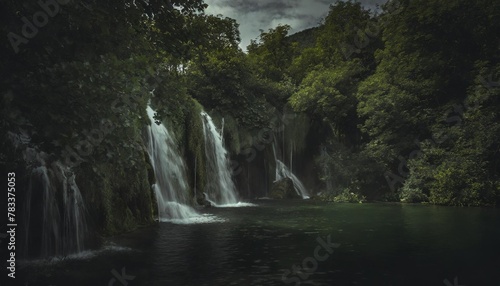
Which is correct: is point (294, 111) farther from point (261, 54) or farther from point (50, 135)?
point (50, 135)

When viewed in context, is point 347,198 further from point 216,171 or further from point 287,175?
point 216,171

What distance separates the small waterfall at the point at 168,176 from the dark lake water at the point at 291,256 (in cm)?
262

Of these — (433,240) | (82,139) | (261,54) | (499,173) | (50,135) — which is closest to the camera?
(50,135)

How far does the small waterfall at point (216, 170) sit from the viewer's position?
2761cm

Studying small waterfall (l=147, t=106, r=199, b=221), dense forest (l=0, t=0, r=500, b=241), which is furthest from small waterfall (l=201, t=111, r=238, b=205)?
small waterfall (l=147, t=106, r=199, b=221)

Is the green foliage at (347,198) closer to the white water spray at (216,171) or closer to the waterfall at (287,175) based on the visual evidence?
the waterfall at (287,175)

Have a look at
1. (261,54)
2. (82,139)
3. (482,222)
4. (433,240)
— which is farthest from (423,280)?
(261,54)

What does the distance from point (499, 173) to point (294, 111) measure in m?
16.4

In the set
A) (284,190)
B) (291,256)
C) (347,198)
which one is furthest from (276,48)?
(291,256)

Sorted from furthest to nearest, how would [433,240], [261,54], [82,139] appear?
1. [261,54]
2. [433,240]
3. [82,139]

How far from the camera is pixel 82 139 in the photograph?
7488 mm

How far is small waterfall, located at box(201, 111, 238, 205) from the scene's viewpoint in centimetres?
2761

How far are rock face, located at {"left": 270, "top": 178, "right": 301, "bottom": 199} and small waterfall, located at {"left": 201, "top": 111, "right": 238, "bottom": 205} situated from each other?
410 centimetres

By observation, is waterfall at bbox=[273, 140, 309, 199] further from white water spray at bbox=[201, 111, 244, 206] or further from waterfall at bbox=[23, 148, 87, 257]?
waterfall at bbox=[23, 148, 87, 257]
